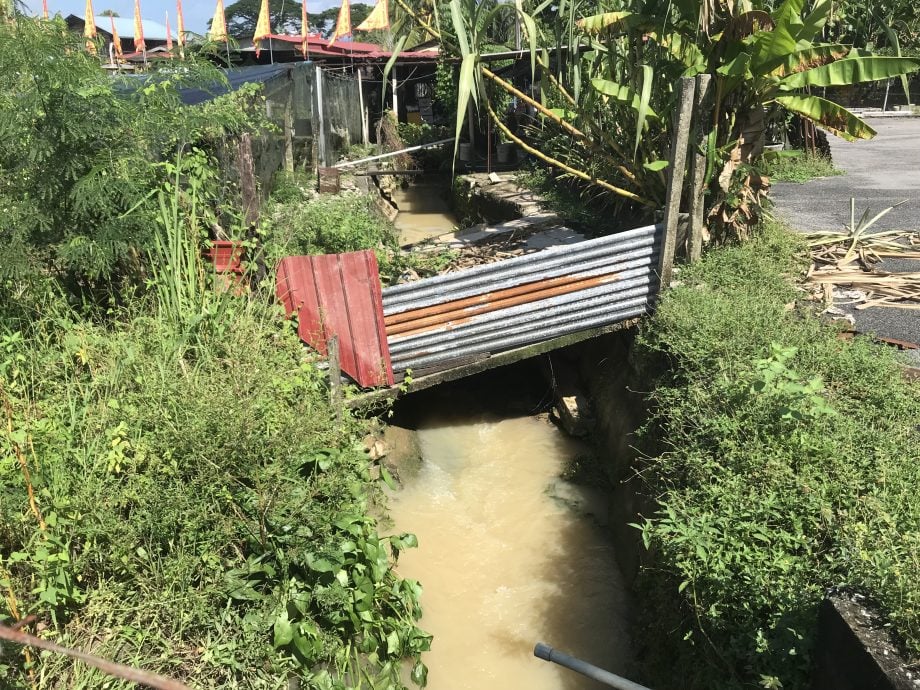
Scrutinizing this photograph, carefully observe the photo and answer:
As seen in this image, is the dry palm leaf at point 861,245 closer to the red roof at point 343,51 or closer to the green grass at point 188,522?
the green grass at point 188,522

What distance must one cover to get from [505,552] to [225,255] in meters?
3.11

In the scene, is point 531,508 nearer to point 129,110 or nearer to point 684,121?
point 684,121

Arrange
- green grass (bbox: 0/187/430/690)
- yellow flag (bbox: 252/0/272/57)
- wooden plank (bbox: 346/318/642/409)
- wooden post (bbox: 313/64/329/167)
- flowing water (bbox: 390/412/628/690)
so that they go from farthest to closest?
yellow flag (bbox: 252/0/272/57) < wooden post (bbox: 313/64/329/167) < wooden plank (bbox: 346/318/642/409) < flowing water (bbox: 390/412/628/690) < green grass (bbox: 0/187/430/690)

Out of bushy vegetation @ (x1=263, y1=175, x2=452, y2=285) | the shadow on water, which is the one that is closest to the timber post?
bushy vegetation @ (x1=263, y1=175, x2=452, y2=285)

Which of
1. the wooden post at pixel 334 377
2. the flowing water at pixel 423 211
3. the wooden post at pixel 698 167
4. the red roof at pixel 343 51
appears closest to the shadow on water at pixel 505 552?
the wooden post at pixel 334 377

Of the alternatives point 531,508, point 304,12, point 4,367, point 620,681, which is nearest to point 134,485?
point 4,367

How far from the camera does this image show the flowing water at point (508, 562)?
3.96 meters

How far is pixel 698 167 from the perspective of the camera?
5293 millimetres

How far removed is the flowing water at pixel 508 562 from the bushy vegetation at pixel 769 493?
22.0 inches

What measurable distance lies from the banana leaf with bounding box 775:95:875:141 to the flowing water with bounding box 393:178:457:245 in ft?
23.4

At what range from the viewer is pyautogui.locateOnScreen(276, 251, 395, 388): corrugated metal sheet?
17.0 ft

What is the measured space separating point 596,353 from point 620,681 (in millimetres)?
4730

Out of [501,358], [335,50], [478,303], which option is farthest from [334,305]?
[335,50]

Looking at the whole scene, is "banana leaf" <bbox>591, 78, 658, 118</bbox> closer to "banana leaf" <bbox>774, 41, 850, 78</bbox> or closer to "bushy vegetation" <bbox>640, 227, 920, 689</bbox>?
"banana leaf" <bbox>774, 41, 850, 78</bbox>
